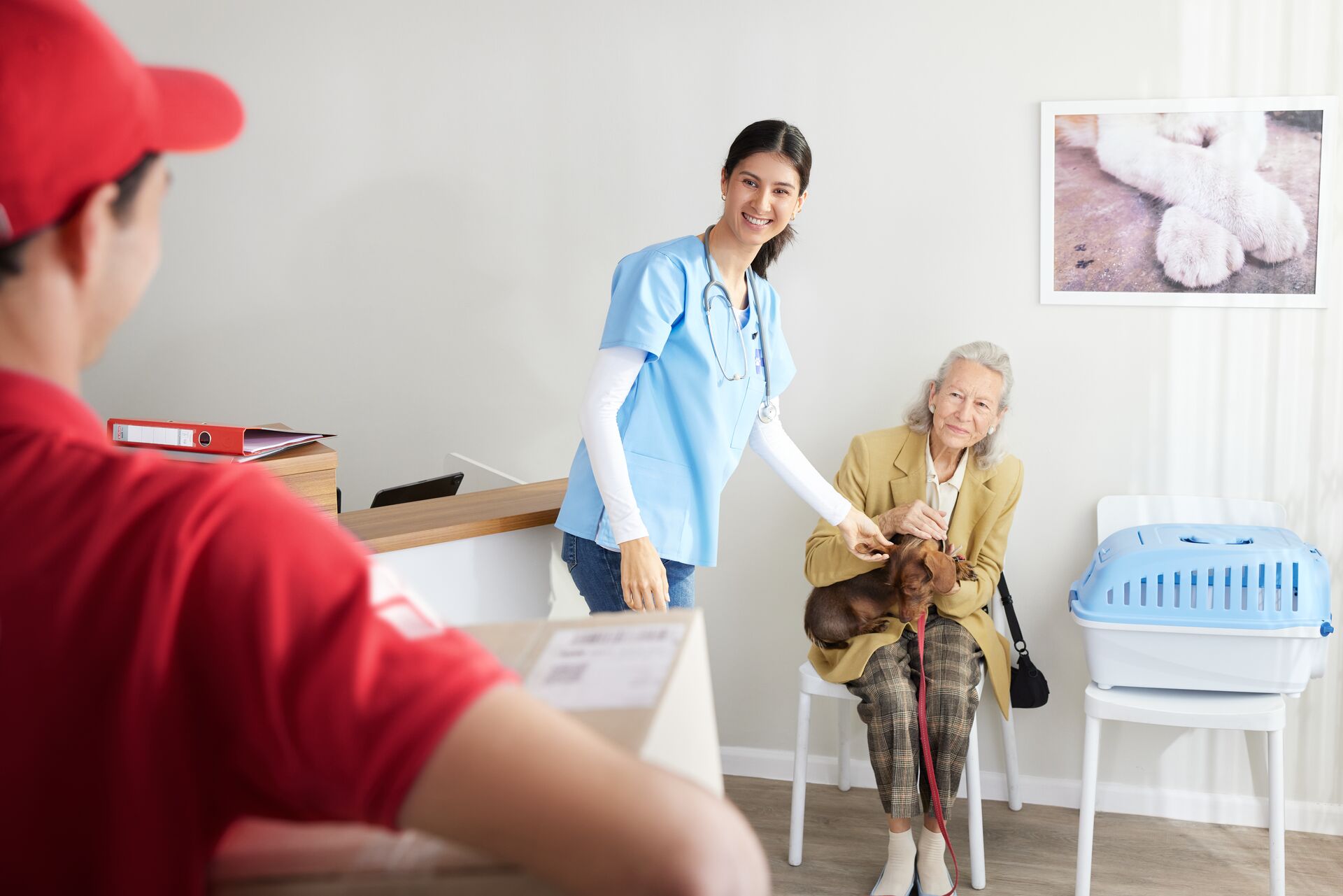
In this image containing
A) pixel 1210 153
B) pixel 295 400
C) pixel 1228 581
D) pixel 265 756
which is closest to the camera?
pixel 265 756

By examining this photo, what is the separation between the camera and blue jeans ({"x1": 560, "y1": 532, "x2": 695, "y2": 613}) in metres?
2.11

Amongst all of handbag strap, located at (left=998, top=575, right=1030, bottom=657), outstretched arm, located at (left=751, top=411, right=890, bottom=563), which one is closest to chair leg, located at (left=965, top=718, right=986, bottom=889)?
handbag strap, located at (left=998, top=575, right=1030, bottom=657)

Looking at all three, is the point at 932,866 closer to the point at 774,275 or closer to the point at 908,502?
the point at 908,502

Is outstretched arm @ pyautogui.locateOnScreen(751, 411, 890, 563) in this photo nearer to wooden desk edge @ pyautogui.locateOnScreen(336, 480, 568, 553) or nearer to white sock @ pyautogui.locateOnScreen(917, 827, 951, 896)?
wooden desk edge @ pyautogui.locateOnScreen(336, 480, 568, 553)

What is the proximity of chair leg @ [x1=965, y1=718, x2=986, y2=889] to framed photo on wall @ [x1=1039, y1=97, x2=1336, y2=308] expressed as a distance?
3.95ft

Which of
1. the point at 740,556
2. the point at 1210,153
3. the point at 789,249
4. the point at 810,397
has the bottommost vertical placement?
the point at 740,556

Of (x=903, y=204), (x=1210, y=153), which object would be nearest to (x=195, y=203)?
(x=903, y=204)

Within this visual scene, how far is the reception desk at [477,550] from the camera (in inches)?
83.0

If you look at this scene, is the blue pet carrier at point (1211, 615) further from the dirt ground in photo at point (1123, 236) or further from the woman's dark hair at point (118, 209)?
the woman's dark hair at point (118, 209)

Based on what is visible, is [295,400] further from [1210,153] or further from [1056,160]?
[1210,153]

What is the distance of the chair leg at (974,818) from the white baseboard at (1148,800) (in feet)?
1.10

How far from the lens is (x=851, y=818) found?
2908 millimetres

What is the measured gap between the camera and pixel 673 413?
2156mm

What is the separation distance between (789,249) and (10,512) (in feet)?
8.73
